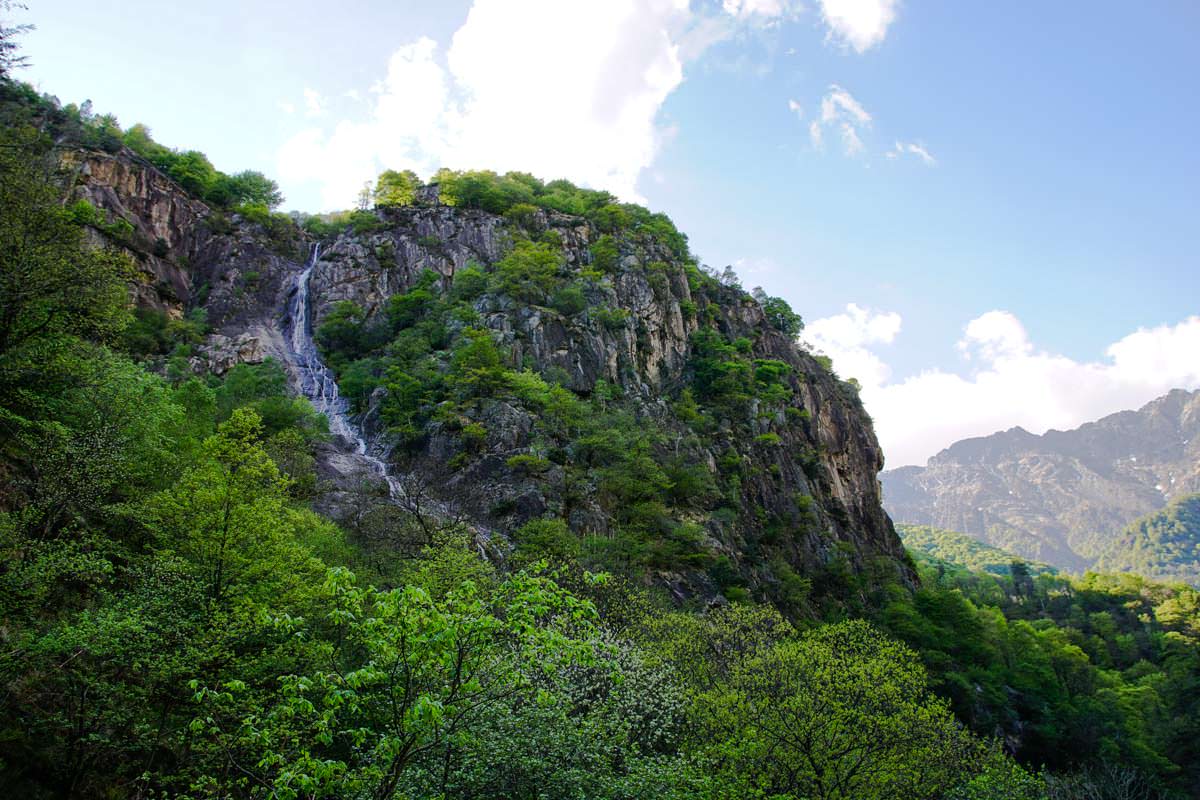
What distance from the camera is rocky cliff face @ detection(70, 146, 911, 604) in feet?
162

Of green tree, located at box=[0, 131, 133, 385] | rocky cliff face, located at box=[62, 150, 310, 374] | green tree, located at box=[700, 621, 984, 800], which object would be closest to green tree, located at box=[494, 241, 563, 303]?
rocky cliff face, located at box=[62, 150, 310, 374]

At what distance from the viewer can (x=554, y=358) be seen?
64875 millimetres

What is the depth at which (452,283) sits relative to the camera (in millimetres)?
75125

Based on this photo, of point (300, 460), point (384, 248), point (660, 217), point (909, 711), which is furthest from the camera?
point (660, 217)

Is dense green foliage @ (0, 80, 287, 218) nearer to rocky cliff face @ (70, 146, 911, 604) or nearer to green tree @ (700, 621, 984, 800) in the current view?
rocky cliff face @ (70, 146, 911, 604)

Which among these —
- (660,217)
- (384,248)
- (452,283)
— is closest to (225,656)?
(452,283)

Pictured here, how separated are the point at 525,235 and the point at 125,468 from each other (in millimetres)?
65959

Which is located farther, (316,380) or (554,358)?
(554,358)

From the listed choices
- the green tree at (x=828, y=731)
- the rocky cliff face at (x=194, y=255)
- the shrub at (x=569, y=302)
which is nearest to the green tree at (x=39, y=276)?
the green tree at (x=828, y=731)

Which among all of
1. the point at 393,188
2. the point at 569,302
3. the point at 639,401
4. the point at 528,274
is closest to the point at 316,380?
the point at 528,274

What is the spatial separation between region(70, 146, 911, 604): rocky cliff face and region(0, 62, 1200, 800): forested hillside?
44 cm

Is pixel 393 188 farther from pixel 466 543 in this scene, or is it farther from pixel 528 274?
pixel 466 543

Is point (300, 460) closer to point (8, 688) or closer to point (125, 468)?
point (125, 468)

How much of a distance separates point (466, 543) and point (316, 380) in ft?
135
